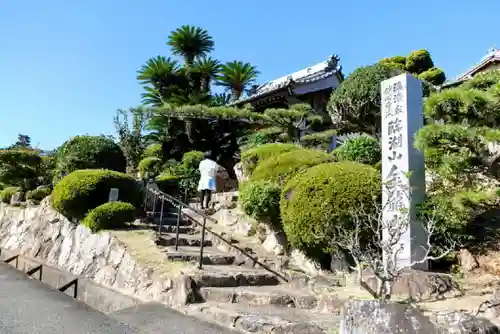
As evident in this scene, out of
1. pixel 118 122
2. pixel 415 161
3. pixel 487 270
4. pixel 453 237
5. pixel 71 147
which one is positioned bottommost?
pixel 487 270

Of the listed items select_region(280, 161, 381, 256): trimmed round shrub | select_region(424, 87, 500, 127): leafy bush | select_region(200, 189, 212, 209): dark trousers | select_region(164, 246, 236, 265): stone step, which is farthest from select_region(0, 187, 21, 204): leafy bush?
select_region(424, 87, 500, 127): leafy bush

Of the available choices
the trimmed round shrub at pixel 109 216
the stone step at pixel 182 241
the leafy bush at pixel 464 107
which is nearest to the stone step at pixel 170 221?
the stone step at pixel 182 241

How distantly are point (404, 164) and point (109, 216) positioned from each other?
6.72 m

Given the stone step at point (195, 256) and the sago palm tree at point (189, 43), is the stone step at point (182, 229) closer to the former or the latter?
the stone step at point (195, 256)

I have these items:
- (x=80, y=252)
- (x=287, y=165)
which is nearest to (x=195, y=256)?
(x=287, y=165)

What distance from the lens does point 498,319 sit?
4945 mm

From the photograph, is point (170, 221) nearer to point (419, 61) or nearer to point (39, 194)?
point (39, 194)

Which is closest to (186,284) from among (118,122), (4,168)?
(4,168)

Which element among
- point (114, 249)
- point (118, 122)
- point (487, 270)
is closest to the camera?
point (487, 270)

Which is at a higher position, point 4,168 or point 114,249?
point 4,168

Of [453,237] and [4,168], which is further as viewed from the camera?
[4,168]

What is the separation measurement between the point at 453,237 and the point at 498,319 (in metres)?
1.93

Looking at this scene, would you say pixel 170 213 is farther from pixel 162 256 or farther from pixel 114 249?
pixel 162 256

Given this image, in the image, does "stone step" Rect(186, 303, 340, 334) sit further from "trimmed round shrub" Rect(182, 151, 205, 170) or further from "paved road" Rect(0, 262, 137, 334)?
"trimmed round shrub" Rect(182, 151, 205, 170)
